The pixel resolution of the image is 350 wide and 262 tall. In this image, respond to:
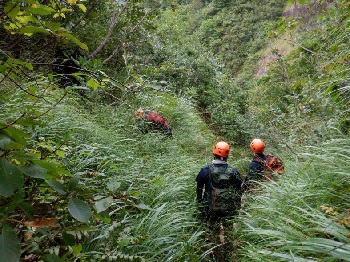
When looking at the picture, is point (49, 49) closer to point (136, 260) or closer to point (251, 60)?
point (136, 260)

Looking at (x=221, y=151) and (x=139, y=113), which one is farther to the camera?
(x=139, y=113)

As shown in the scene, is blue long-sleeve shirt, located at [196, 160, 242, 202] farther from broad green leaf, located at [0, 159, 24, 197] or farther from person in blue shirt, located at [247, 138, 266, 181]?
broad green leaf, located at [0, 159, 24, 197]

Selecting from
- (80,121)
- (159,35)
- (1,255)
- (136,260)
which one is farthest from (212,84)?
(1,255)

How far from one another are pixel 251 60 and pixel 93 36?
30.2 m

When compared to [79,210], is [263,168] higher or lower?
lower

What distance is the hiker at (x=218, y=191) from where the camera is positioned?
153 inches

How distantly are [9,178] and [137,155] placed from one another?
4136 mm

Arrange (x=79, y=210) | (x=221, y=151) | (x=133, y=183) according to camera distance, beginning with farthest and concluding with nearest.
Result: (x=221, y=151), (x=133, y=183), (x=79, y=210)

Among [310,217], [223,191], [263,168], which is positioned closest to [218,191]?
[223,191]

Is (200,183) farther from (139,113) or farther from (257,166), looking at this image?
(139,113)

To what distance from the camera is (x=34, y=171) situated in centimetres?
97

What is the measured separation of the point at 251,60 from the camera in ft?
114

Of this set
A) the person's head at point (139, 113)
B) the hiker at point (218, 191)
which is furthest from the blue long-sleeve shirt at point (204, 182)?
the person's head at point (139, 113)

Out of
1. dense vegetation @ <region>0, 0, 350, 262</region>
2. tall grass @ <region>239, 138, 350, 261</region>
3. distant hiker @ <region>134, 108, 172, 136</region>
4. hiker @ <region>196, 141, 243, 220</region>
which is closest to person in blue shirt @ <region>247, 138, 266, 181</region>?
dense vegetation @ <region>0, 0, 350, 262</region>
